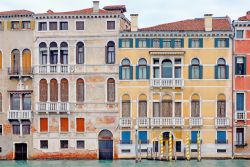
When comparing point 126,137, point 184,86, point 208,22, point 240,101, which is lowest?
point 126,137

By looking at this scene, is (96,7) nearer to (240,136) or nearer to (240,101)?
(240,101)

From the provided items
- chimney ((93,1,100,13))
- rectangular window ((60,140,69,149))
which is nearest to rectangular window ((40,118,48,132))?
rectangular window ((60,140,69,149))

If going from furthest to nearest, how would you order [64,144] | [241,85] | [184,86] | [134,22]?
[64,144] → [134,22] → [184,86] → [241,85]

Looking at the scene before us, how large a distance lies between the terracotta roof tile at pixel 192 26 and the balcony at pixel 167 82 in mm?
2440

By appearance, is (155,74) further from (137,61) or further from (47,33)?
(47,33)

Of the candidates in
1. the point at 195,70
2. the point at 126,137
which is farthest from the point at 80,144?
the point at 195,70

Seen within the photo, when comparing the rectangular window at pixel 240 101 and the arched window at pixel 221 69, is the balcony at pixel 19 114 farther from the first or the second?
the rectangular window at pixel 240 101

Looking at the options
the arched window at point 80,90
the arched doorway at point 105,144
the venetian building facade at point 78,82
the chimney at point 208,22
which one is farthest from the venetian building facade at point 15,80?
the chimney at point 208,22

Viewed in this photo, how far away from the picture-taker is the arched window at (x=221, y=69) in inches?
1286

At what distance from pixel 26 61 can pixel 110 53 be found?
4257 millimetres

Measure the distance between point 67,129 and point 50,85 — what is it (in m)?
2.32

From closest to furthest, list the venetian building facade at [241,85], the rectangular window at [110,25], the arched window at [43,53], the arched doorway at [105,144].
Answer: the venetian building facade at [241,85] → the rectangular window at [110,25] → the arched doorway at [105,144] → the arched window at [43,53]

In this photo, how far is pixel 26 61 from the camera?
3388cm

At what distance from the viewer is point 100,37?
33125mm
